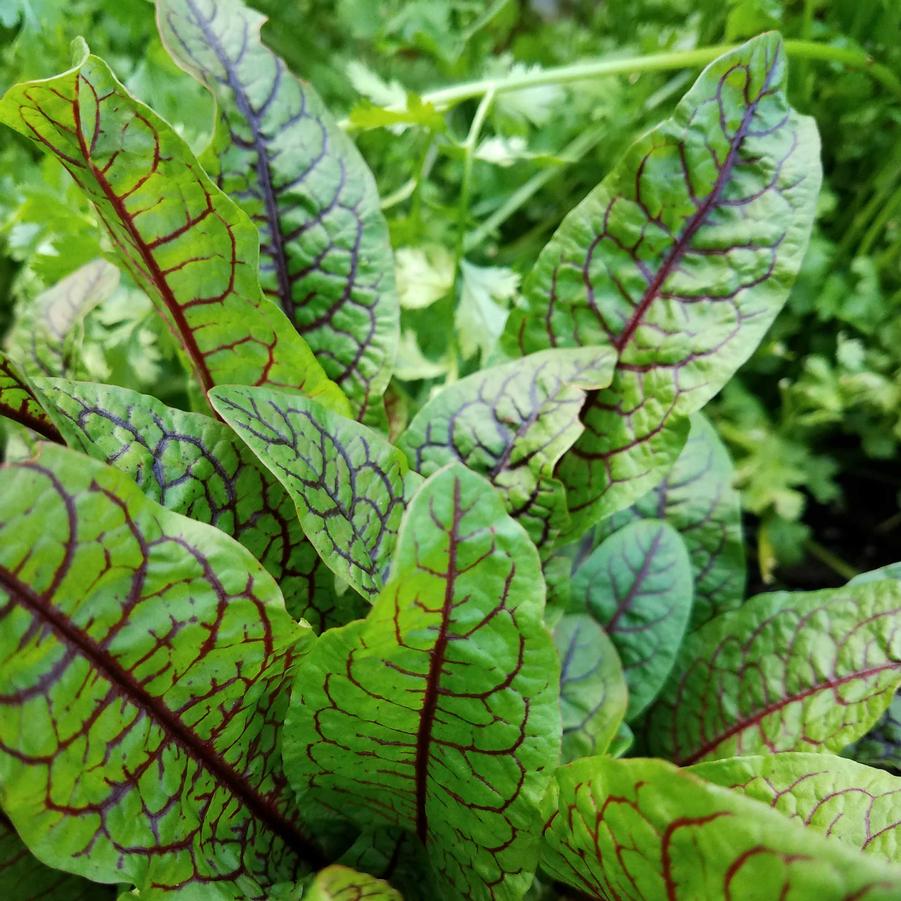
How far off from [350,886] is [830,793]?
0.32 m

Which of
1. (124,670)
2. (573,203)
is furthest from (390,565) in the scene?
(573,203)

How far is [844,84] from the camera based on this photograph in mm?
870

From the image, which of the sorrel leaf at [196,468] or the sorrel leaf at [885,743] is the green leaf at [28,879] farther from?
the sorrel leaf at [885,743]

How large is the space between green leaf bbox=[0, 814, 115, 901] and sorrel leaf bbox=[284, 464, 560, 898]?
0.68ft

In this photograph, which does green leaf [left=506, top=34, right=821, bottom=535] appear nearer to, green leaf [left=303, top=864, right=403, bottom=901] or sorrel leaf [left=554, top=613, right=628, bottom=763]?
sorrel leaf [left=554, top=613, right=628, bottom=763]

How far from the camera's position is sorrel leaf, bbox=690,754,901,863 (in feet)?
1.64

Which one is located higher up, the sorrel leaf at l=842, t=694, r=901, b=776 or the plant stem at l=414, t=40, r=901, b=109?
the plant stem at l=414, t=40, r=901, b=109

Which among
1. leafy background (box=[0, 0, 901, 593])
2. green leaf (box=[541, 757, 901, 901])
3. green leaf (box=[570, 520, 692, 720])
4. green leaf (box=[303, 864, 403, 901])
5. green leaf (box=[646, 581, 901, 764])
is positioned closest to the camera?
green leaf (box=[541, 757, 901, 901])

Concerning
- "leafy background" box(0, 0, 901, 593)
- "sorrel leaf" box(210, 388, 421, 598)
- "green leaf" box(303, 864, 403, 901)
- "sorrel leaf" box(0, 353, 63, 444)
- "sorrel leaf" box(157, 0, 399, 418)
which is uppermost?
"leafy background" box(0, 0, 901, 593)

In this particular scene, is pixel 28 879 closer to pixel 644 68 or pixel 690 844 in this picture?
pixel 690 844

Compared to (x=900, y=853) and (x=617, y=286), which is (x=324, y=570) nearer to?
(x=617, y=286)

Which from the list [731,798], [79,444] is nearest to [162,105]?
[79,444]

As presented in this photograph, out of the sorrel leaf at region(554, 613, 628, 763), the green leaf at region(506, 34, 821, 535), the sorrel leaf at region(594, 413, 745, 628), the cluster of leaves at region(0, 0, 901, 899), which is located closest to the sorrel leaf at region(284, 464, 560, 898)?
the cluster of leaves at region(0, 0, 901, 899)

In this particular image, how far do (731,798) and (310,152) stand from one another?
57cm
